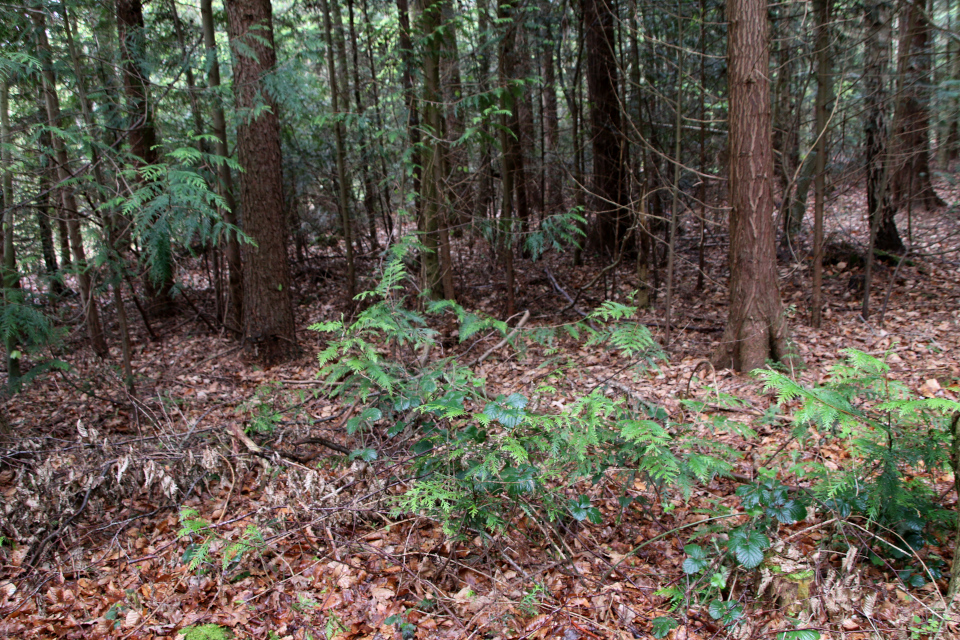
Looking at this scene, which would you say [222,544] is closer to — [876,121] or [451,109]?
[451,109]

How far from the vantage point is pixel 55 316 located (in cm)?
558

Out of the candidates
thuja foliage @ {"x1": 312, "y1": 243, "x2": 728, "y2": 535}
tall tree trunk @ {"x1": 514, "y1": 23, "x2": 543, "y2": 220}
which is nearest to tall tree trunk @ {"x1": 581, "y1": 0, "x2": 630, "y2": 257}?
tall tree trunk @ {"x1": 514, "y1": 23, "x2": 543, "y2": 220}

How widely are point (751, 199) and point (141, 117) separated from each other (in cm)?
658

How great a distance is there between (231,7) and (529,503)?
7.49 metres

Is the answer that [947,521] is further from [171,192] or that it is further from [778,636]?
[171,192]

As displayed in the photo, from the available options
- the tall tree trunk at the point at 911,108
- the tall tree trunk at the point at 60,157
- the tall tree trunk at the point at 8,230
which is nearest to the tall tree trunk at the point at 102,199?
the tall tree trunk at the point at 60,157

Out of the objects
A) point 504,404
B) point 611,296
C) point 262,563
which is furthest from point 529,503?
point 611,296

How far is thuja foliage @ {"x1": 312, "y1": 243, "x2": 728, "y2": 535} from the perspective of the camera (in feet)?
10.1

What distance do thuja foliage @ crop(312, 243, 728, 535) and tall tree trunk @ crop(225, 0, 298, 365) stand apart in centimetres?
448

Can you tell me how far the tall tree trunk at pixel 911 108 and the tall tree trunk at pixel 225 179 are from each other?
8.55 m

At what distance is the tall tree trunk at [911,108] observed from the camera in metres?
6.89

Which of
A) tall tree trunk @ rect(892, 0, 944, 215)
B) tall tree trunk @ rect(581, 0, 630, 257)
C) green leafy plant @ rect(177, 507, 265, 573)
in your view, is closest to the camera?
green leafy plant @ rect(177, 507, 265, 573)

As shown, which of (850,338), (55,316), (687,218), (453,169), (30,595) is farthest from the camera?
(687,218)

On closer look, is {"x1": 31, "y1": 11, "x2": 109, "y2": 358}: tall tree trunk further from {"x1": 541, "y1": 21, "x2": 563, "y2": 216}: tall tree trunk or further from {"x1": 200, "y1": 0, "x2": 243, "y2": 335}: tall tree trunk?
{"x1": 541, "y1": 21, "x2": 563, "y2": 216}: tall tree trunk
